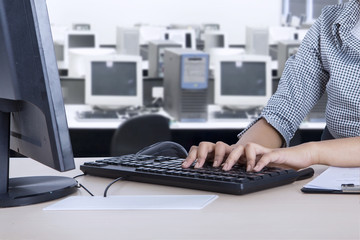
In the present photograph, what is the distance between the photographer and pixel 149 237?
3.18 ft

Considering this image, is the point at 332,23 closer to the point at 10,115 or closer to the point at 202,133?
the point at 10,115

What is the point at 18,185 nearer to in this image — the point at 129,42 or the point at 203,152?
the point at 203,152

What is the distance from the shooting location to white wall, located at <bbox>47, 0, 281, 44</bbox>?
41.9ft

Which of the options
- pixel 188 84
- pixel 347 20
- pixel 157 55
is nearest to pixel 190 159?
pixel 347 20

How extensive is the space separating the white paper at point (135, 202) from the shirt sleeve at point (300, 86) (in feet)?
2.12

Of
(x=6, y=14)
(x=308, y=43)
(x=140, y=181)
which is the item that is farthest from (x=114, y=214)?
(x=308, y=43)

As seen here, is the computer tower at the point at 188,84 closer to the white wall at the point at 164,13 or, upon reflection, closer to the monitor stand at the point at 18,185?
the monitor stand at the point at 18,185

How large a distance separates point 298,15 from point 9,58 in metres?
13.6

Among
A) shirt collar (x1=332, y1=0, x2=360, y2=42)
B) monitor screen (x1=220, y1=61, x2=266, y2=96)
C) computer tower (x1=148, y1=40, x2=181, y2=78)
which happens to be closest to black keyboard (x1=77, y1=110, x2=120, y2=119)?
monitor screen (x1=220, y1=61, x2=266, y2=96)

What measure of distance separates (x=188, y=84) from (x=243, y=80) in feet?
1.63

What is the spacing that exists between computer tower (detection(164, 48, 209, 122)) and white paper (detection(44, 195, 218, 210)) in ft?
10.2

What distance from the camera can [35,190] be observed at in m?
1.24

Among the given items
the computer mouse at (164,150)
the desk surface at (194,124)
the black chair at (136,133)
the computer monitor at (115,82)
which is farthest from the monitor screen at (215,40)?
the computer mouse at (164,150)

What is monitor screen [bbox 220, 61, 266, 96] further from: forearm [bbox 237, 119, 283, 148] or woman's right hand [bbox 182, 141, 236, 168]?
woman's right hand [bbox 182, 141, 236, 168]
